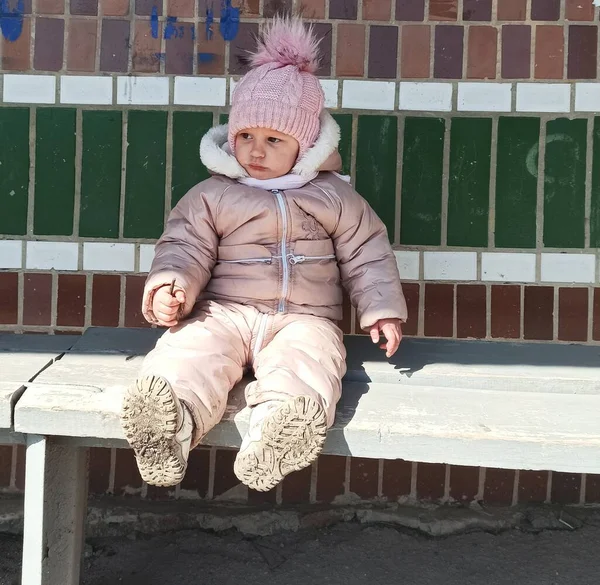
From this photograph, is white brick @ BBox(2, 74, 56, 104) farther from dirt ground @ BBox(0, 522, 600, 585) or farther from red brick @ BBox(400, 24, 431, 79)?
dirt ground @ BBox(0, 522, 600, 585)

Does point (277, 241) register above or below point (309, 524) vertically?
above

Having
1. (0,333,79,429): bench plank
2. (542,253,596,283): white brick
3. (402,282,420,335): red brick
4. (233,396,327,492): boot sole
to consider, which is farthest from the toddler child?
(542,253,596,283): white brick

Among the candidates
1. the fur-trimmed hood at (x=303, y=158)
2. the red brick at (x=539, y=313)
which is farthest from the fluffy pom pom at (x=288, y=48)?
the red brick at (x=539, y=313)

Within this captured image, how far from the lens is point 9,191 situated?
2832 mm

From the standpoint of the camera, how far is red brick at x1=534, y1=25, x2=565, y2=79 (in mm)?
2746

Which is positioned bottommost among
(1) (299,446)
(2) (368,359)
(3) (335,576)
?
(3) (335,576)

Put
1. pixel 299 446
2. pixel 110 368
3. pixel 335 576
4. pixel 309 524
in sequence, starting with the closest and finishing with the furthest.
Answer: pixel 299 446 → pixel 110 368 → pixel 335 576 → pixel 309 524

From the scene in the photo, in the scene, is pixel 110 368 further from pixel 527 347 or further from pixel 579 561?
pixel 579 561

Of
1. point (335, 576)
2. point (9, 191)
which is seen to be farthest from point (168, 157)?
point (335, 576)

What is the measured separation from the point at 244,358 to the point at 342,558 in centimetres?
89

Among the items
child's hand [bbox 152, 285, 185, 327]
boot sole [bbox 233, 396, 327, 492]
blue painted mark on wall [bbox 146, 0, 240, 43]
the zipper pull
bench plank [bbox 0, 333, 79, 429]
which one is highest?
blue painted mark on wall [bbox 146, 0, 240, 43]

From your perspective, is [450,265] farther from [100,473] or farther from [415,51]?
[100,473]

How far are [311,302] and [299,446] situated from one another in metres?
0.69

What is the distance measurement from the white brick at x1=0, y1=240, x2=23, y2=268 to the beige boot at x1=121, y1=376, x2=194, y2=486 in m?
1.44
